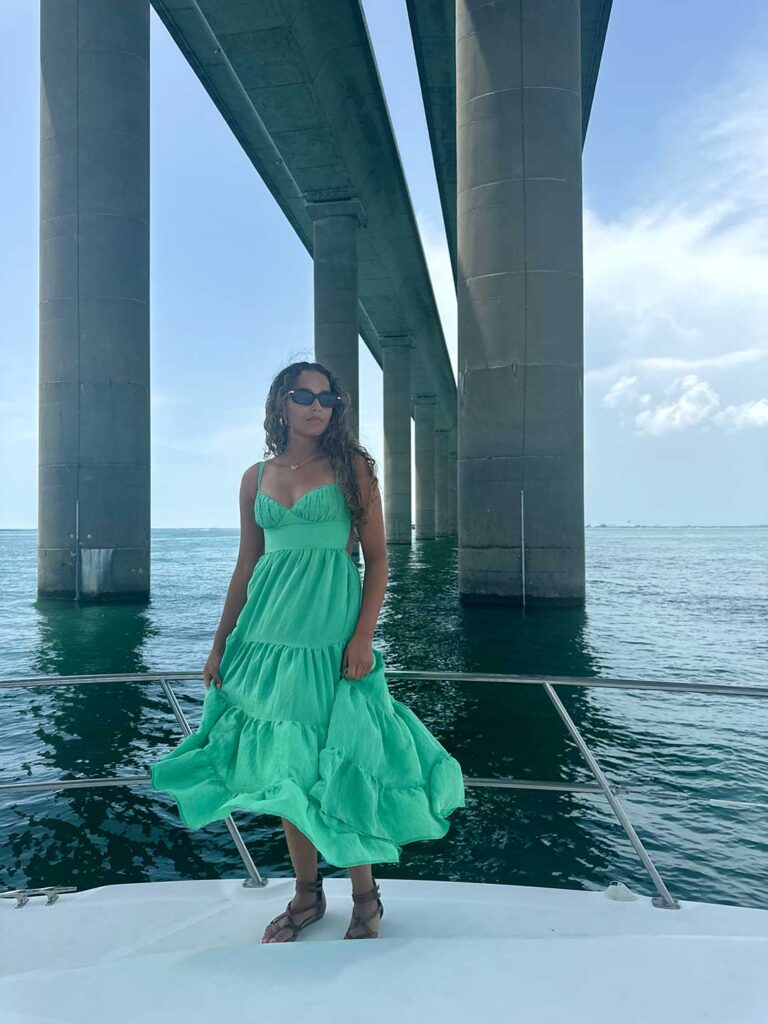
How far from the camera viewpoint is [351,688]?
221 centimetres

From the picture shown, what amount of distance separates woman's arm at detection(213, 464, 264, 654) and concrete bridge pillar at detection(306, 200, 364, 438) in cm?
2712

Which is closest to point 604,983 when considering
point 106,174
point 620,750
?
point 620,750

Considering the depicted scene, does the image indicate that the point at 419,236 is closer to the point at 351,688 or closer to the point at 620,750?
the point at 620,750

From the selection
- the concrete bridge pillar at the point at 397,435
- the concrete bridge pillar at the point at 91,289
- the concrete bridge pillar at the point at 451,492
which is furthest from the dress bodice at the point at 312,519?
the concrete bridge pillar at the point at 451,492

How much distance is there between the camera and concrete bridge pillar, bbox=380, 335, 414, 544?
160ft

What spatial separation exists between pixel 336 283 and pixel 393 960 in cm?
2978

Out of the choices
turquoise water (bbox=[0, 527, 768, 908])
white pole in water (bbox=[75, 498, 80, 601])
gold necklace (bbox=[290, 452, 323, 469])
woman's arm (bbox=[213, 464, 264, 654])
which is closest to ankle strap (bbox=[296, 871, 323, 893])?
woman's arm (bbox=[213, 464, 264, 654])

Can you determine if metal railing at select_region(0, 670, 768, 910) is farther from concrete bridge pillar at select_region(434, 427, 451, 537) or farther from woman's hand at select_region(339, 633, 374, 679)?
concrete bridge pillar at select_region(434, 427, 451, 537)

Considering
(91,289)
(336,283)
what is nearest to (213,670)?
(91,289)

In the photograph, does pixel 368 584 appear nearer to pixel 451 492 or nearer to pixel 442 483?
pixel 451 492

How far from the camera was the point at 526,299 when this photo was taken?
13641mm

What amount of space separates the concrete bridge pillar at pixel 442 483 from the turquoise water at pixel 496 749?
167 feet

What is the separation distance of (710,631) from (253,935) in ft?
40.6

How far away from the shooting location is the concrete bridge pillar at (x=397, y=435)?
1924 inches
